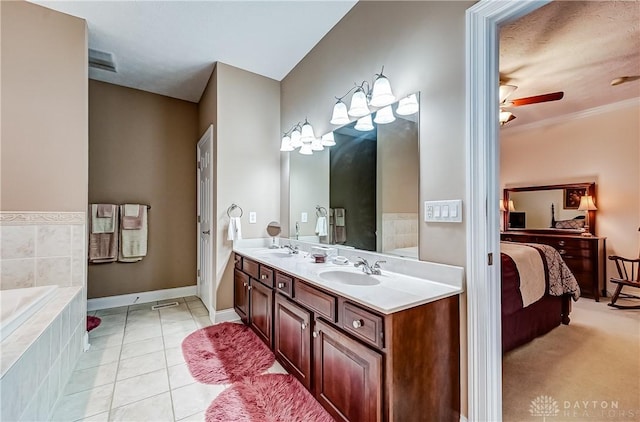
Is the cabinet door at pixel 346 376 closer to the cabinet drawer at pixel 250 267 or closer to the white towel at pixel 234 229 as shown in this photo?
the cabinet drawer at pixel 250 267

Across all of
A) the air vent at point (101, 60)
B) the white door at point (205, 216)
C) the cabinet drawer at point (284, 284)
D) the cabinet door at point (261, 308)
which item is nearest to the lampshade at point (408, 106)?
the cabinet drawer at point (284, 284)

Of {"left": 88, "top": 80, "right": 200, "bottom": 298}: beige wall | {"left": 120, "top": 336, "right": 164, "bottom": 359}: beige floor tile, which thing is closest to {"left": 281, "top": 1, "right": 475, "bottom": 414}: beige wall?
{"left": 120, "top": 336, "right": 164, "bottom": 359}: beige floor tile

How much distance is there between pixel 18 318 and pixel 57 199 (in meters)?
1.09

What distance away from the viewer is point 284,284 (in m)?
1.84

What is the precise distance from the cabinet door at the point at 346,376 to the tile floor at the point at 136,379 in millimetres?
619

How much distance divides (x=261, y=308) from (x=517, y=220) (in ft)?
15.1

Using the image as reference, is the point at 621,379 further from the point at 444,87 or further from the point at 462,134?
the point at 444,87

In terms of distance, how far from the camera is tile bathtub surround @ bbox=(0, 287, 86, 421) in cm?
109

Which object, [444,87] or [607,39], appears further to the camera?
[607,39]

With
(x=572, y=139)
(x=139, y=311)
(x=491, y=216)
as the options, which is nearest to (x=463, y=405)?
(x=491, y=216)

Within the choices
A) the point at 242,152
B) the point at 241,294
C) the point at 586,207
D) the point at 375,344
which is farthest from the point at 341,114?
the point at 586,207

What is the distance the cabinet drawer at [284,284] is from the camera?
1.77m

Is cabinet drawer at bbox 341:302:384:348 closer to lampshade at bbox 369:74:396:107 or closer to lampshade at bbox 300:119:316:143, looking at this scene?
lampshade at bbox 369:74:396:107

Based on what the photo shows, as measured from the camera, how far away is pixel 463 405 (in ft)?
4.48
